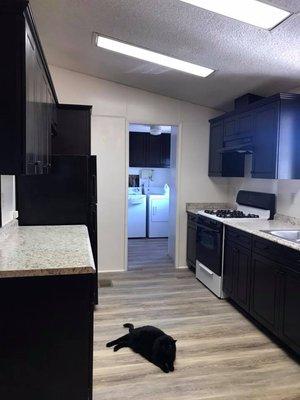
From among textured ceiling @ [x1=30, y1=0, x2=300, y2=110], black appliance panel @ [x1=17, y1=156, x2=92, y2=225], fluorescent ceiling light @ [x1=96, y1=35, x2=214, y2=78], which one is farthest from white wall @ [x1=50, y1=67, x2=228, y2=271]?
black appliance panel @ [x1=17, y1=156, x2=92, y2=225]

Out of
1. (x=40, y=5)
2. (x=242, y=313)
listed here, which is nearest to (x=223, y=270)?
(x=242, y=313)

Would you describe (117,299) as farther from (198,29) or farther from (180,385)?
(198,29)

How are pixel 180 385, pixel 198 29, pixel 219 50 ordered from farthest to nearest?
pixel 219 50 < pixel 198 29 < pixel 180 385

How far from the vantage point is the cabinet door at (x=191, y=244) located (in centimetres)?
475

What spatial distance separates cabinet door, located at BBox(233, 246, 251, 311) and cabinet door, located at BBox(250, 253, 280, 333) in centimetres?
10

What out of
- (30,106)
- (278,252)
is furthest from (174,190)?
(30,106)

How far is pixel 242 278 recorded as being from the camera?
11.0 feet

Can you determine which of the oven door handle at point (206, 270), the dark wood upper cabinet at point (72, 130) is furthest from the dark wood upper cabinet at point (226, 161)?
the dark wood upper cabinet at point (72, 130)

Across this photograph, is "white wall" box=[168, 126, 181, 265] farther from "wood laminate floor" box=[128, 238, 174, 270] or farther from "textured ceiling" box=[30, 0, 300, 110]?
"textured ceiling" box=[30, 0, 300, 110]

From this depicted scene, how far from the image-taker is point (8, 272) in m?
1.66

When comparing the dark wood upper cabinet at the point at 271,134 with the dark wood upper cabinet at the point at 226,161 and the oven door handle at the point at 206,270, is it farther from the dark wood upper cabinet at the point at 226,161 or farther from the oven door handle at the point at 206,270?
the oven door handle at the point at 206,270

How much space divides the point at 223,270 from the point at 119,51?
2.67 metres

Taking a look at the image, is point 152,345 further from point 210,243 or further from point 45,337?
point 210,243

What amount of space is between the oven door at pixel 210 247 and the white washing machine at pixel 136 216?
113 inches
